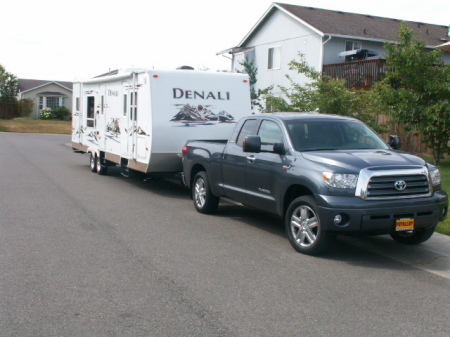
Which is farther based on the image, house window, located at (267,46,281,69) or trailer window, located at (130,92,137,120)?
house window, located at (267,46,281,69)

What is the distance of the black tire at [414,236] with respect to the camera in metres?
7.82

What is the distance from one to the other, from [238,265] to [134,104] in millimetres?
7304

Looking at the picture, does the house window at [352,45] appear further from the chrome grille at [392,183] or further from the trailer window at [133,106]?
the chrome grille at [392,183]

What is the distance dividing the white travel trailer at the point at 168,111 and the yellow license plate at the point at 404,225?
6.33 metres

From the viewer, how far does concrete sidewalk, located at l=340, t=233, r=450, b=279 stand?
7172mm

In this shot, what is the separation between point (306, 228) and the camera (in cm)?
751

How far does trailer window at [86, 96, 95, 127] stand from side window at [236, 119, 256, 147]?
8.49m

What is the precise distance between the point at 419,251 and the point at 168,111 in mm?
6476

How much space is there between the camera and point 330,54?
29750 mm

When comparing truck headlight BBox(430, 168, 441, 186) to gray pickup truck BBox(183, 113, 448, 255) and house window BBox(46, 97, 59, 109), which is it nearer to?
gray pickup truck BBox(183, 113, 448, 255)

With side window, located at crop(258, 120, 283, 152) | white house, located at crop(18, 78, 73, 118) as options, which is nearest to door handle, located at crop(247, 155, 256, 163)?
side window, located at crop(258, 120, 283, 152)

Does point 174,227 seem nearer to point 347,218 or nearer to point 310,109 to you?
point 347,218

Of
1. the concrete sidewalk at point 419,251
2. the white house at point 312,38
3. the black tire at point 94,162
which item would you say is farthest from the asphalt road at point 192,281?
the white house at point 312,38

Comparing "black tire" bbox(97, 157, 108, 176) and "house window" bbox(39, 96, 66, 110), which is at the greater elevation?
"house window" bbox(39, 96, 66, 110)
